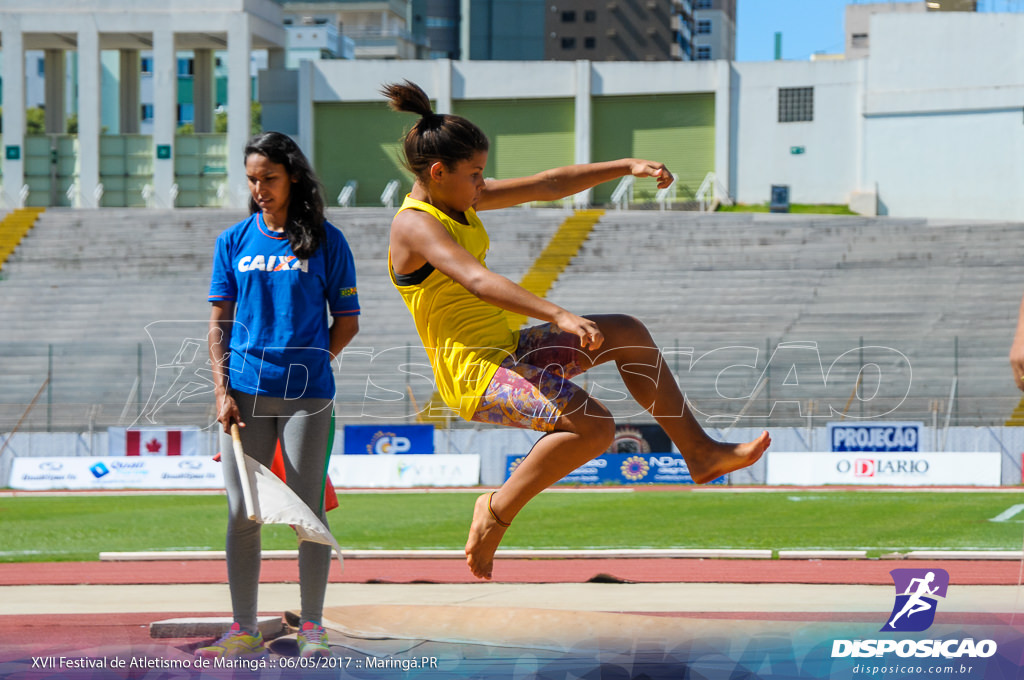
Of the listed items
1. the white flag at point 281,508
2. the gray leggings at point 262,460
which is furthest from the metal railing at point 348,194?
the white flag at point 281,508

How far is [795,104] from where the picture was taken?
1441 inches

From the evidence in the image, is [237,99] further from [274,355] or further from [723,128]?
[274,355]

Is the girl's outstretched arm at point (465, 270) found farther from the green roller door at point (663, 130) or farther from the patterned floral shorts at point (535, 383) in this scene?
the green roller door at point (663, 130)

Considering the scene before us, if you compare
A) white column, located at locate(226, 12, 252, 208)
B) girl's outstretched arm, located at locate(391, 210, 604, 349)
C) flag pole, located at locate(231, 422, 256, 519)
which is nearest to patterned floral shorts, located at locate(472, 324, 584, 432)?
girl's outstretched arm, located at locate(391, 210, 604, 349)

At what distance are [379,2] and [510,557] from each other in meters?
62.6

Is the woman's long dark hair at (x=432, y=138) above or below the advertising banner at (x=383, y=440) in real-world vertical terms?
above

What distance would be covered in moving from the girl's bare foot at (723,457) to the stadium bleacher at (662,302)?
10.4m

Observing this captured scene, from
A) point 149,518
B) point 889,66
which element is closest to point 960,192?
point 889,66

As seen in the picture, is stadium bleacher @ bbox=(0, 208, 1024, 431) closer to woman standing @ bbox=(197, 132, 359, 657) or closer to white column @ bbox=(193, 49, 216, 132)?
white column @ bbox=(193, 49, 216, 132)

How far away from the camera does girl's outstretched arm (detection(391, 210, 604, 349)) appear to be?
10.7ft

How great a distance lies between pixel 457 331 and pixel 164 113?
115ft

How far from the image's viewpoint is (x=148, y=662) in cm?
409

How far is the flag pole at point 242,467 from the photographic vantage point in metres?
4.14

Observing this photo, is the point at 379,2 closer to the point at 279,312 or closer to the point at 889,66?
the point at 889,66
